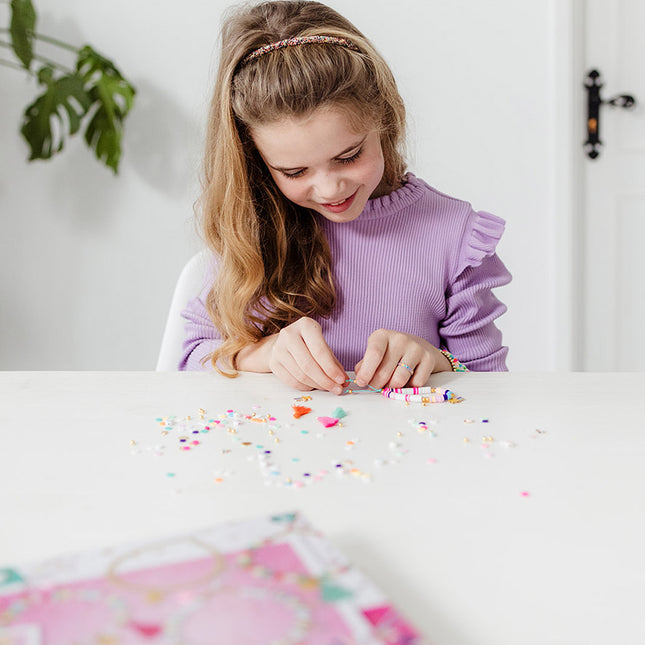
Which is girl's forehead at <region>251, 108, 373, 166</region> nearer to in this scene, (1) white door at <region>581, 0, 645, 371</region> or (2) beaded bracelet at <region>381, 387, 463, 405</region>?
(2) beaded bracelet at <region>381, 387, 463, 405</region>

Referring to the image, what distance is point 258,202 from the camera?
3.75 ft

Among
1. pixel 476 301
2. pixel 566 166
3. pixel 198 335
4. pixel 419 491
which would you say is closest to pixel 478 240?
pixel 476 301

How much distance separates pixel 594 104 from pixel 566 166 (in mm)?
220

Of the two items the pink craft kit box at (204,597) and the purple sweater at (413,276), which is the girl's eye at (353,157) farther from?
the pink craft kit box at (204,597)

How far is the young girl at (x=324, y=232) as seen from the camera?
967 millimetres

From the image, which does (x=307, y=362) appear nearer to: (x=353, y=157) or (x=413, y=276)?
(x=353, y=157)

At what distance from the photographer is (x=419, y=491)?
20.6 inches

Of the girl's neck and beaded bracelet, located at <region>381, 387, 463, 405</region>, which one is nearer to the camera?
beaded bracelet, located at <region>381, 387, 463, 405</region>

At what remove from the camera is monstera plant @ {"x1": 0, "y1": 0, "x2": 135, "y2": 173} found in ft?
6.54

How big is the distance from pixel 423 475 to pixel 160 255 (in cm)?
190

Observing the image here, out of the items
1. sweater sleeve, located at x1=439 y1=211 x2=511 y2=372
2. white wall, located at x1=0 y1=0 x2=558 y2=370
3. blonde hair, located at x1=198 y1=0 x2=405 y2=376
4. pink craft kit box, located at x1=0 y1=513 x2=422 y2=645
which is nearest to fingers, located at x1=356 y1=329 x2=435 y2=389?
blonde hair, located at x1=198 y1=0 x2=405 y2=376

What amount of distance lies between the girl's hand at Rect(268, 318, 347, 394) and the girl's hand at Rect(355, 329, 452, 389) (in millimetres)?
31

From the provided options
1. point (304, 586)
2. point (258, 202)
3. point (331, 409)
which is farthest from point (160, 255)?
point (304, 586)

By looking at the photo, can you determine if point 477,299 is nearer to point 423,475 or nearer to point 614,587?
point 423,475
